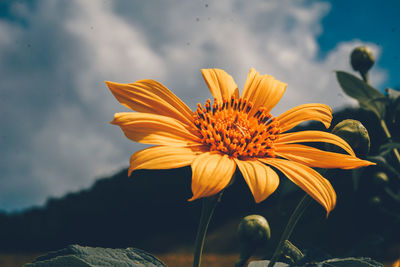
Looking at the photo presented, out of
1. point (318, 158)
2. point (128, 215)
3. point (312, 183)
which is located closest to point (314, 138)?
point (318, 158)

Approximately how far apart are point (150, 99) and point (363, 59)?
136 cm

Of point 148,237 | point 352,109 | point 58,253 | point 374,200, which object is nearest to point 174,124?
point 58,253

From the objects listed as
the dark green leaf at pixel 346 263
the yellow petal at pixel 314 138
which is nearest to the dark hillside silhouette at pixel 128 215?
the yellow petal at pixel 314 138

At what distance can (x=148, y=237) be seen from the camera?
6965mm

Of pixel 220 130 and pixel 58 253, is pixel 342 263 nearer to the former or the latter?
pixel 220 130

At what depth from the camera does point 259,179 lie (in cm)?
78

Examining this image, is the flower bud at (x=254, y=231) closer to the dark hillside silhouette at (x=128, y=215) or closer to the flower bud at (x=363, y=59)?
the flower bud at (x=363, y=59)

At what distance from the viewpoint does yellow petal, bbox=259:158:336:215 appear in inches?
30.3

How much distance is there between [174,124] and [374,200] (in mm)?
1801

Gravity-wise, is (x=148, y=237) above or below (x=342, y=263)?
below

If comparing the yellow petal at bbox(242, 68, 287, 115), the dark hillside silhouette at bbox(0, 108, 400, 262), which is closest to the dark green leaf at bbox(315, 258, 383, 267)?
the yellow petal at bbox(242, 68, 287, 115)

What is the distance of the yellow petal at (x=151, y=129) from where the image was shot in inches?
32.7

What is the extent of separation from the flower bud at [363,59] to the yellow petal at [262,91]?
79cm

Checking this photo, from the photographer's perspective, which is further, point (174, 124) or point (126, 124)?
point (174, 124)
